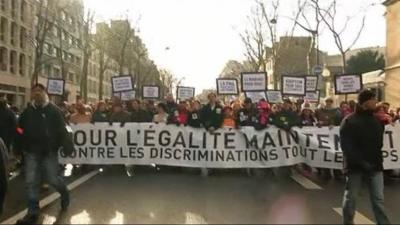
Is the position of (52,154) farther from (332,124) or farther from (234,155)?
(332,124)

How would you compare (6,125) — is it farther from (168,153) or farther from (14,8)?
(14,8)

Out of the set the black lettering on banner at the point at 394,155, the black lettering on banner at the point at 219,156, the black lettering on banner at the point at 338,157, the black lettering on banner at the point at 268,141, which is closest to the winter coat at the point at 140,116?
the black lettering on banner at the point at 219,156

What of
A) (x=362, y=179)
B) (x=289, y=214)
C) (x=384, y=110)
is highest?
(x=384, y=110)

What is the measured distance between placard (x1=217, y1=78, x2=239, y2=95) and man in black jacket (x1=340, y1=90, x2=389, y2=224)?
574 inches

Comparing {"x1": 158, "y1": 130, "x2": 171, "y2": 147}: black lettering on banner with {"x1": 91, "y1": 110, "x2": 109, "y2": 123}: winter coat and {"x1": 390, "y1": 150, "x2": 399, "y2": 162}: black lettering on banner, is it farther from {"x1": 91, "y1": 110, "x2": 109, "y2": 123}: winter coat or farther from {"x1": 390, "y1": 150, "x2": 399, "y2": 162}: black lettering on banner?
{"x1": 390, "y1": 150, "x2": 399, "y2": 162}: black lettering on banner

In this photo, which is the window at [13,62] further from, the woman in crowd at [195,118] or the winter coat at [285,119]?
the winter coat at [285,119]

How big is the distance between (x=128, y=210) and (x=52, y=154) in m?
1.44

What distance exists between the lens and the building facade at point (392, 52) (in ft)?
159

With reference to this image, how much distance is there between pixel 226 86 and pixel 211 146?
28.2ft

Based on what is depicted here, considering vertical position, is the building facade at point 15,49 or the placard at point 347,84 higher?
the building facade at point 15,49

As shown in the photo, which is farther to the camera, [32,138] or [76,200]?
[76,200]

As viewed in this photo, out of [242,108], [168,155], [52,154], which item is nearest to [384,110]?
[242,108]

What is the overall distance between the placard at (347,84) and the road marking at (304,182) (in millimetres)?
5184

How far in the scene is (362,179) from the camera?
769cm
